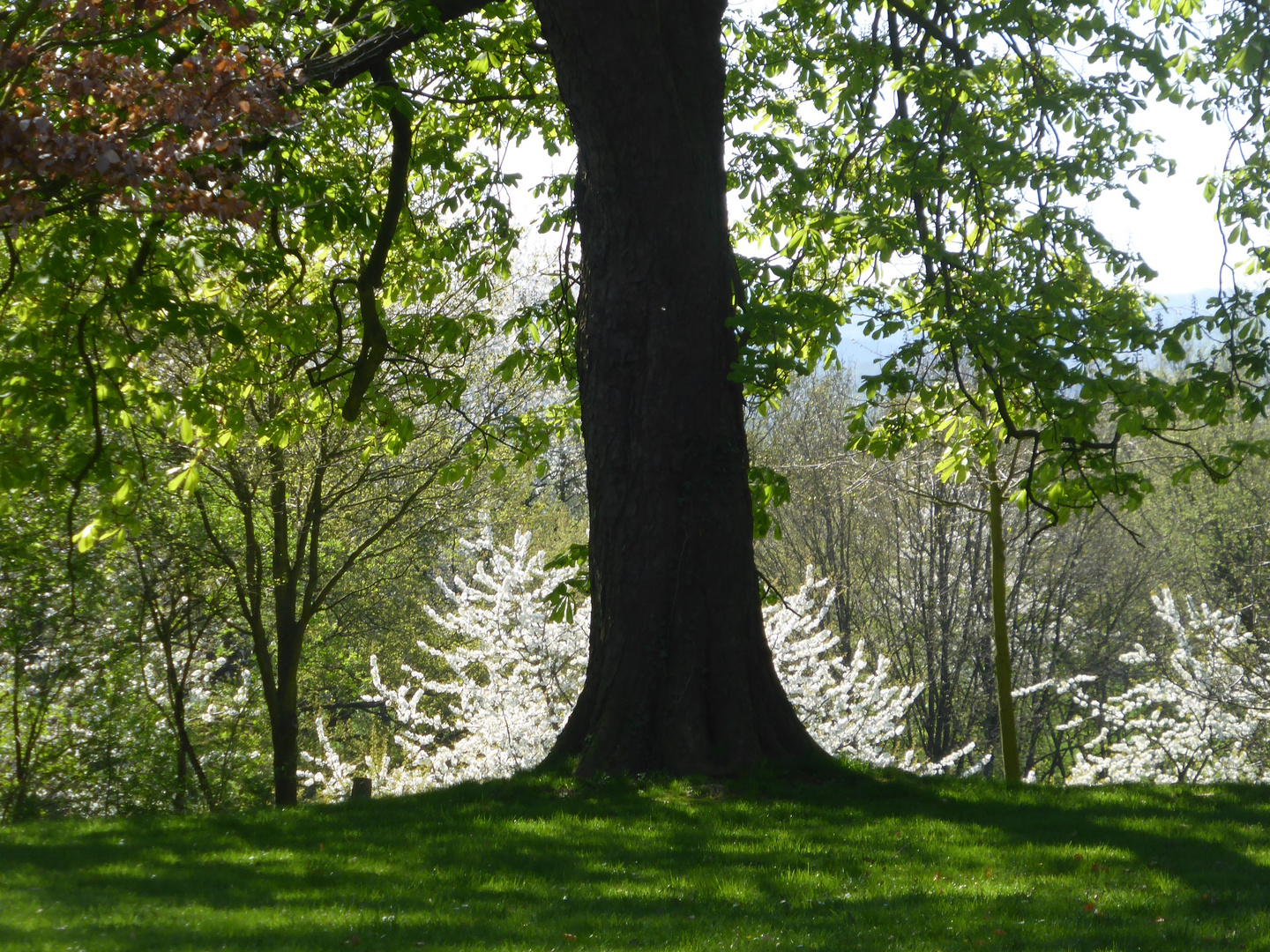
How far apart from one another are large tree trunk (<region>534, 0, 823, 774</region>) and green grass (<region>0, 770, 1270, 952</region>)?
425mm

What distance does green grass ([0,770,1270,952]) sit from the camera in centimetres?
370

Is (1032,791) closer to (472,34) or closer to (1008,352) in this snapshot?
(1008,352)

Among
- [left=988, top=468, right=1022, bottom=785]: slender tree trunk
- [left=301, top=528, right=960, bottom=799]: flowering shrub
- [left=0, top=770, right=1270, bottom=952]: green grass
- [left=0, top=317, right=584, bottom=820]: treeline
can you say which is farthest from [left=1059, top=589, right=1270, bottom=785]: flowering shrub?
[left=0, top=770, right=1270, bottom=952]: green grass

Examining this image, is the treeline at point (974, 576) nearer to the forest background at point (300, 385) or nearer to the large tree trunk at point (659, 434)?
the forest background at point (300, 385)

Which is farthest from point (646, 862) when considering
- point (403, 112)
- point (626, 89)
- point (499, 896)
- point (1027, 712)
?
point (1027, 712)

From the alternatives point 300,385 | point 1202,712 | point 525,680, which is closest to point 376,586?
point 525,680

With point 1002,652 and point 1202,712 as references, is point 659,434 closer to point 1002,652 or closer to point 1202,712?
point 1002,652

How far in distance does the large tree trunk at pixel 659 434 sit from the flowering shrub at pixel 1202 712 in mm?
12999

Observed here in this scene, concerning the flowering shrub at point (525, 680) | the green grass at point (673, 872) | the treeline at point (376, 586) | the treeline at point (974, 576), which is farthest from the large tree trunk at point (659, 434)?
the treeline at point (974, 576)

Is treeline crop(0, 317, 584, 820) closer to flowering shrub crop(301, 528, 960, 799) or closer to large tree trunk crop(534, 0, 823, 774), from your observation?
flowering shrub crop(301, 528, 960, 799)

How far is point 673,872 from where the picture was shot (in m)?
4.53

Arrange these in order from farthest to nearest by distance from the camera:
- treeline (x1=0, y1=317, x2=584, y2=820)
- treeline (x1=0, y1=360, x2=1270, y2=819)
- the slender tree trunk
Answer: treeline (x1=0, y1=360, x2=1270, y2=819) < treeline (x1=0, y1=317, x2=584, y2=820) < the slender tree trunk

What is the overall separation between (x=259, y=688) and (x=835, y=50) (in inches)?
461

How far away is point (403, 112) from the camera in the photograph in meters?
6.85
